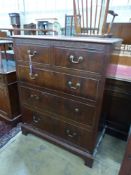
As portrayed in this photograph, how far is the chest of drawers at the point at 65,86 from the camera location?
0.92 metres

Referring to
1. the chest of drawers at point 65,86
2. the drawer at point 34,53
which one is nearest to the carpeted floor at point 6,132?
the chest of drawers at point 65,86

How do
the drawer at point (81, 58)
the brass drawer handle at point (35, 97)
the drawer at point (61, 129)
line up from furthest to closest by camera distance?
the brass drawer handle at point (35, 97), the drawer at point (61, 129), the drawer at point (81, 58)

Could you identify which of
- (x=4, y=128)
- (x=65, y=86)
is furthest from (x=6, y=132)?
(x=65, y=86)

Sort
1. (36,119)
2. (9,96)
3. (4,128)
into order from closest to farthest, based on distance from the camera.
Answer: (36,119) < (9,96) < (4,128)

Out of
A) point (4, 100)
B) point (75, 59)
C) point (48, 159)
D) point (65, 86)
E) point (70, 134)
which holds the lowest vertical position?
point (48, 159)

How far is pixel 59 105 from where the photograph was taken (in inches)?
47.3

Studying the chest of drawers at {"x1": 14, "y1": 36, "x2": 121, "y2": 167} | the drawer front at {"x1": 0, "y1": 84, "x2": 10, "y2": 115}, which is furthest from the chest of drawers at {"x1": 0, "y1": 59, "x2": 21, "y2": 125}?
the chest of drawers at {"x1": 14, "y1": 36, "x2": 121, "y2": 167}

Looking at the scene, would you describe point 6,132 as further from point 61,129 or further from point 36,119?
point 61,129

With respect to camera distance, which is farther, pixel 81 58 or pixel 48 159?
pixel 48 159

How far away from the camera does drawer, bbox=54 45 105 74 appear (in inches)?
34.6

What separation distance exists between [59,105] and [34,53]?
49 centimetres

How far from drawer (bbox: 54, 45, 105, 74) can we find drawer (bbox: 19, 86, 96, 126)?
0.96ft

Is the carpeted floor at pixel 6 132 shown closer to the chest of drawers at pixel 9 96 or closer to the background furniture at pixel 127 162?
the chest of drawers at pixel 9 96

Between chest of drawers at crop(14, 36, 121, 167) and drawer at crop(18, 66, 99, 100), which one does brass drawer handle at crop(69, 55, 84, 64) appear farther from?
drawer at crop(18, 66, 99, 100)
